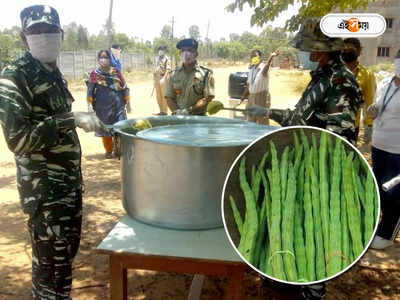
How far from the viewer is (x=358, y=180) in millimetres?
1509

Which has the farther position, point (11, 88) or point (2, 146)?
point (2, 146)

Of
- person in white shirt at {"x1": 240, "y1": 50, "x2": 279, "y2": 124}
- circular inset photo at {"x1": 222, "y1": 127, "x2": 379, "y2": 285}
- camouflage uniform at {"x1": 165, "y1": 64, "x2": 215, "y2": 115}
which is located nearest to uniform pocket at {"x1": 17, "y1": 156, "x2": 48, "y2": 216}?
Result: circular inset photo at {"x1": 222, "y1": 127, "x2": 379, "y2": 285}

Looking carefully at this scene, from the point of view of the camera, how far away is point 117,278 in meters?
1.77

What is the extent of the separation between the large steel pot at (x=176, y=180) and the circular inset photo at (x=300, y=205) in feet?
0.72

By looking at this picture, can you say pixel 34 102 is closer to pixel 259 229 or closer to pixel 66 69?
pixel 259 229

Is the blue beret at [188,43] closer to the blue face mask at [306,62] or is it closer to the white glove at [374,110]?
the blue face mask at [306,62]

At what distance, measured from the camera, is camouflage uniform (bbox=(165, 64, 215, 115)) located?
3.93m

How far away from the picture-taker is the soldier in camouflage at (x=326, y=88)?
7.03 feet

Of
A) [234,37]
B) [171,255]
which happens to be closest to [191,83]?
[171,255]

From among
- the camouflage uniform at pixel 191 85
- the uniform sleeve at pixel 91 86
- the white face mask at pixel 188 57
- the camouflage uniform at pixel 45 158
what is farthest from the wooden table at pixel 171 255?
the uniform sleeve at pixel 91 86

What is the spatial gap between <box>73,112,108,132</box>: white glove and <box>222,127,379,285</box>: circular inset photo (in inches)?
34.6

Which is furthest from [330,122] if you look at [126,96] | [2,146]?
[2,146]

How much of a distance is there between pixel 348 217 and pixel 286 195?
0.25 meters

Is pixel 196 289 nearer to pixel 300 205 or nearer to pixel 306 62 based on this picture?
pixel 300 205
